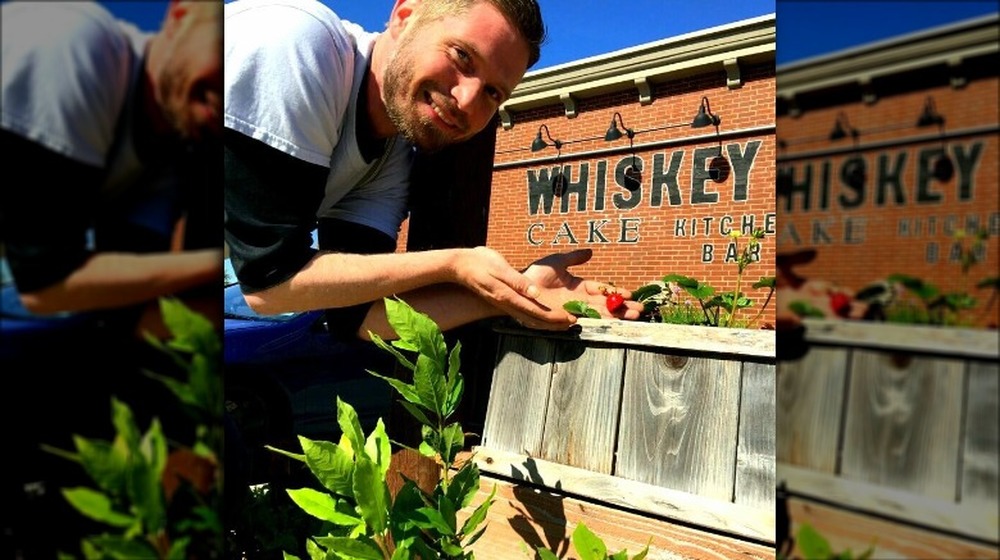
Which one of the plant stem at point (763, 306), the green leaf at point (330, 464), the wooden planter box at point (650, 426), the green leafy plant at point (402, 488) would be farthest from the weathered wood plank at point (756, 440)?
the green leaf at point (330, 464)

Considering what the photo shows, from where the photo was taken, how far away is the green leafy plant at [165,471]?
17.2 inches

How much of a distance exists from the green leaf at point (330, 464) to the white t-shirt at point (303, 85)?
61cm

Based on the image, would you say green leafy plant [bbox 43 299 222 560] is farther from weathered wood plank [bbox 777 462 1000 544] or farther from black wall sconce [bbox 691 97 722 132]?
black wall sconce [bbox 691 97 722 132]

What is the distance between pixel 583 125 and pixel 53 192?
4.58 ft

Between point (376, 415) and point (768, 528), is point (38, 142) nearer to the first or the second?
point (768, 528)

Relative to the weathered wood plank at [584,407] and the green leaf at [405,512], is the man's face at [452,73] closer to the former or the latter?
the weathered wood plank at [584,407]

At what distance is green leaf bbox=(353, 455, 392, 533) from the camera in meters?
1.25

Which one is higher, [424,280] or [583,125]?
[583,125]

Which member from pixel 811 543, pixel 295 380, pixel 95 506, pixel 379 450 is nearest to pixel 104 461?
pixel 95 506

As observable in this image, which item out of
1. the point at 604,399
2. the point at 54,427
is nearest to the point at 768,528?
the point at 604,399

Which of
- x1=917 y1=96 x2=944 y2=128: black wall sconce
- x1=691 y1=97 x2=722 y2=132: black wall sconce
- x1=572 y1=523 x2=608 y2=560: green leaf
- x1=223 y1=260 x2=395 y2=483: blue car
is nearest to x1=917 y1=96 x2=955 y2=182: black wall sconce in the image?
x1=917 y1=96 x2=944 y2=128: black wall sconce

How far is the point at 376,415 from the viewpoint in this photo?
6.13 ft

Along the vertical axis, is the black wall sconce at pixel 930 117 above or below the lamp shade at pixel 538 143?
below

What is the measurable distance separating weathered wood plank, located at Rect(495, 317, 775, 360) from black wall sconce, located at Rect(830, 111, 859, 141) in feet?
3.71
